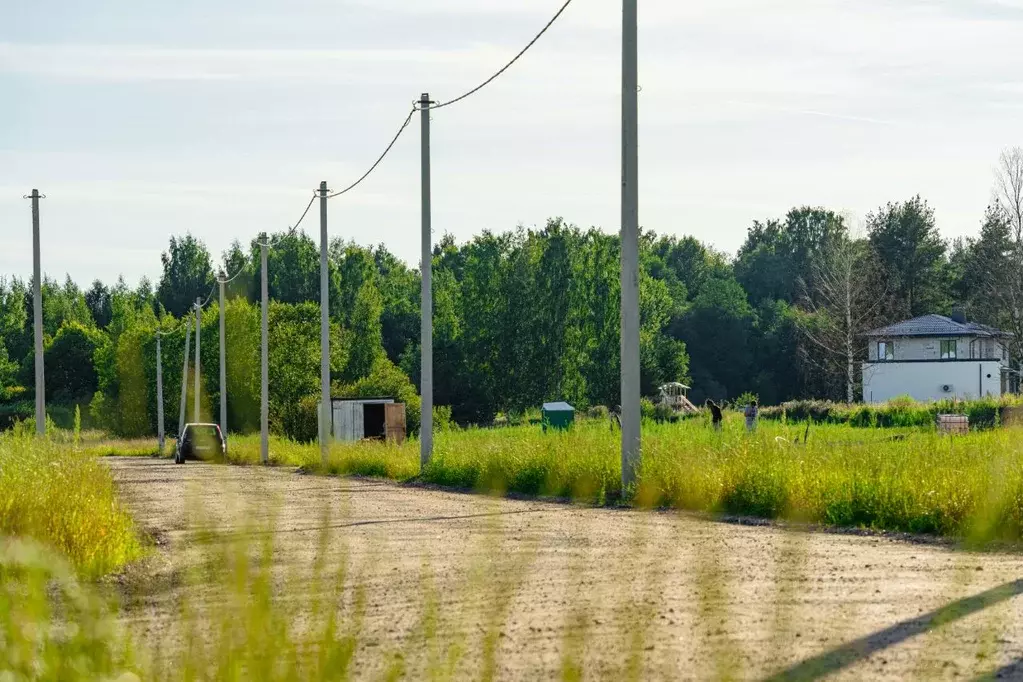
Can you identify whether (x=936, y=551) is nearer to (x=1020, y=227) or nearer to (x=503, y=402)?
(x=1020, y=227)

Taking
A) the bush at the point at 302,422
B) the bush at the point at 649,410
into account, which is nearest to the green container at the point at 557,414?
the bush at the point at 302,422

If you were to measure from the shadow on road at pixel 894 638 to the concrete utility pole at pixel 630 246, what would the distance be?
35.3 ft

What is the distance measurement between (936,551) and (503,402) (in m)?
83.7

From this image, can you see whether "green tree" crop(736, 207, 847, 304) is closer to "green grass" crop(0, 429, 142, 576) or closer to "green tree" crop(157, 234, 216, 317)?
"green tree" crop(157, 234, 216, 317)

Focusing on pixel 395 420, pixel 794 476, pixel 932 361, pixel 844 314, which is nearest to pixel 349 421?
pixel 395 420

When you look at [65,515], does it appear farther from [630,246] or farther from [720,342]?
[720,342]

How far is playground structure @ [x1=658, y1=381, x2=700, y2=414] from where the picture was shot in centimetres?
7426

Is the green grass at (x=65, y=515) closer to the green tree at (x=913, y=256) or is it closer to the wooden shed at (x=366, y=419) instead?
the wooden shed at (x=366, y=419)

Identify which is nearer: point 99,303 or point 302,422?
point 302,422

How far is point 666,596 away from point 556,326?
8953 cm

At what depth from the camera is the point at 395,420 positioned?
2034 inches

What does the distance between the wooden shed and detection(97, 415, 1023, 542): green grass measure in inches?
928

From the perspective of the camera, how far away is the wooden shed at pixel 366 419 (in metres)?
51.3

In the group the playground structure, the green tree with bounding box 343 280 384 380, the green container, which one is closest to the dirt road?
the green container
